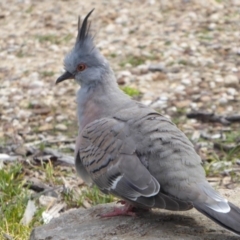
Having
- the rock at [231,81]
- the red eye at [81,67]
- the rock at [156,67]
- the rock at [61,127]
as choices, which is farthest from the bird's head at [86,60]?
the rock at [156,67]

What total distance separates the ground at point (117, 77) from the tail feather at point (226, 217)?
1882mm

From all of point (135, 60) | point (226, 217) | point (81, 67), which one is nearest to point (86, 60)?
point (81, 67)

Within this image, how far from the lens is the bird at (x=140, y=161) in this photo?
155 inches

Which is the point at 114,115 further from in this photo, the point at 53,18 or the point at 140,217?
the point at 53,18

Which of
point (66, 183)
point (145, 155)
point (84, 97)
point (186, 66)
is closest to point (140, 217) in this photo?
point (145, 155)

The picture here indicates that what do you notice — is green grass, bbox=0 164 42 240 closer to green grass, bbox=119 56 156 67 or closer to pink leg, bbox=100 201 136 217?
pink leg, bbox=100 201 136 217

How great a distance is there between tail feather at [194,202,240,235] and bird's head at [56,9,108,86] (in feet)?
5.56

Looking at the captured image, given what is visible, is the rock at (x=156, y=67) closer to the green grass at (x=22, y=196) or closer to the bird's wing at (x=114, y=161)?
the green grass at (x=22, y=196)

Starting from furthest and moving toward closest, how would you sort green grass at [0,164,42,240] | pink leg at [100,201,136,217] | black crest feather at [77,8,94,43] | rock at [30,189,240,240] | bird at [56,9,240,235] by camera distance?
green grass at [0,164,42,240]
black crest feather at [77,8,94,43]
pink leg at [100,201,136,217]
rock at [30,189,240,240]
bird at [56,9,240,235]

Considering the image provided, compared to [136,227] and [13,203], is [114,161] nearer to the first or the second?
[136,227]

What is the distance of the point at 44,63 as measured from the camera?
9.21m

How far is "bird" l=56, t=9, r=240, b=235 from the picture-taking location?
13.0 feet

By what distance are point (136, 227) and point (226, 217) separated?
28.1 inches

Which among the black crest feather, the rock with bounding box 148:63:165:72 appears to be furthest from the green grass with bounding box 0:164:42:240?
the rock with bounding box 148:63:165:72
